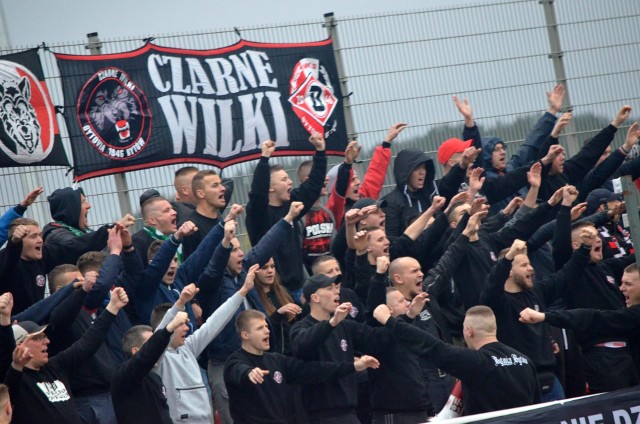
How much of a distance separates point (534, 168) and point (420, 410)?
303 centimetres

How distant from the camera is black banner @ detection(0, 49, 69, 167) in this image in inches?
424

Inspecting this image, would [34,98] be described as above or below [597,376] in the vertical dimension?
above

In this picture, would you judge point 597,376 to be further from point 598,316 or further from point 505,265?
point 505,265

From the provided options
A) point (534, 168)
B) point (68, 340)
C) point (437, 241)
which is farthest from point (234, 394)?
point (534, 168)

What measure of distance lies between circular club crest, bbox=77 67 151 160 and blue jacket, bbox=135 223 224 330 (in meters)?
1.56

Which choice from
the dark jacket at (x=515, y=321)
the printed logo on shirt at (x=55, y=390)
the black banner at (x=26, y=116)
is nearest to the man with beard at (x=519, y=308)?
the dark jacket at (x=515, y=321)

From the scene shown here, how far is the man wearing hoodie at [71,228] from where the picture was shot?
10.2m

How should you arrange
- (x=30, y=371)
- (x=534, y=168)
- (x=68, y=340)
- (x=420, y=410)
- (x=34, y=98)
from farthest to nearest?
(x=534, y=168) → (x=34, y=98) → (x=420, y=410) → (x=68, y=340) → (x=30, y=371)

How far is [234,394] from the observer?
31.0 feet

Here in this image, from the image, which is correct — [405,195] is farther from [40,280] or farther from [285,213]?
[40,280]

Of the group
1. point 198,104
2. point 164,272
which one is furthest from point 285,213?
point 164,272

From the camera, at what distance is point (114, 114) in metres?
11.4

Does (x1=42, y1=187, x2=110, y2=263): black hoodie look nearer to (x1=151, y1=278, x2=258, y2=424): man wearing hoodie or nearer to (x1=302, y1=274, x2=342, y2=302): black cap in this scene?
(x1=151, y1=278, x2=258, y2=424): man wearing hoodie

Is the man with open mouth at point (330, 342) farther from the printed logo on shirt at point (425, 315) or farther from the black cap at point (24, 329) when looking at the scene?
the black cap at point (24, 329)
